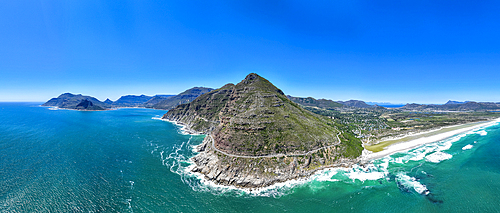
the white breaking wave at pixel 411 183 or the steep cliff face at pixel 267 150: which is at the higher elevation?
the steep cliff face at pixel 267 150

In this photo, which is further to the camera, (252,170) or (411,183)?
(252,170)

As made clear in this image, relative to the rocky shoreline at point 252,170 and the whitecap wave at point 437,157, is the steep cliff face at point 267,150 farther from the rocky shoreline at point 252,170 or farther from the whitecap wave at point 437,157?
the whitecap wave at point 437,157

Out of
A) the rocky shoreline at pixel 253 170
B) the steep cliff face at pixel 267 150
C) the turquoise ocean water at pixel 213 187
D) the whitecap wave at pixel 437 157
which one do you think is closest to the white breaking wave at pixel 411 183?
the turquoise ocean water at pixel 213 187

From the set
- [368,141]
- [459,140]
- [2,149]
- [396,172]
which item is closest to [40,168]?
[2,149]

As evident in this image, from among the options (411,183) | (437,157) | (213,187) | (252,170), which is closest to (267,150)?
(252,170)

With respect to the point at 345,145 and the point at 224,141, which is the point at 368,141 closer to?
the point at 345,145

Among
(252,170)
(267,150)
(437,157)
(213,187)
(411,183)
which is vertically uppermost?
(267,150)

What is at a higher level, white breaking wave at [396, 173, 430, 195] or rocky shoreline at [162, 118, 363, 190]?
rocky shoreline at [162, 118, 363, 190]

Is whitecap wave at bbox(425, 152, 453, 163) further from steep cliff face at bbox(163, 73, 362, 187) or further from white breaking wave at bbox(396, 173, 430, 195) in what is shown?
steep cliff face at bbox(163, 73, 362, 187)

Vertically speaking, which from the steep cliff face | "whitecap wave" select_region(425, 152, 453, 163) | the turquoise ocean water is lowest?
the turquoise ocean water

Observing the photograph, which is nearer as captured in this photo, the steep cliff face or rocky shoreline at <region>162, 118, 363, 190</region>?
rocky shoreline at <region>162, 118, 363, 190</region>

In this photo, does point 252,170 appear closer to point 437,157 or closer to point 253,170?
point 253,170

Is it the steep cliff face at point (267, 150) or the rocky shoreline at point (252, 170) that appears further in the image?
the steep cliff face at point (267, 150)

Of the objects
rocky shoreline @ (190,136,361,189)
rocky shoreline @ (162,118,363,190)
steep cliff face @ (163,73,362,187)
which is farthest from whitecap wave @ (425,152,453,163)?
rocky shoreline @ (190,136,361,189)
